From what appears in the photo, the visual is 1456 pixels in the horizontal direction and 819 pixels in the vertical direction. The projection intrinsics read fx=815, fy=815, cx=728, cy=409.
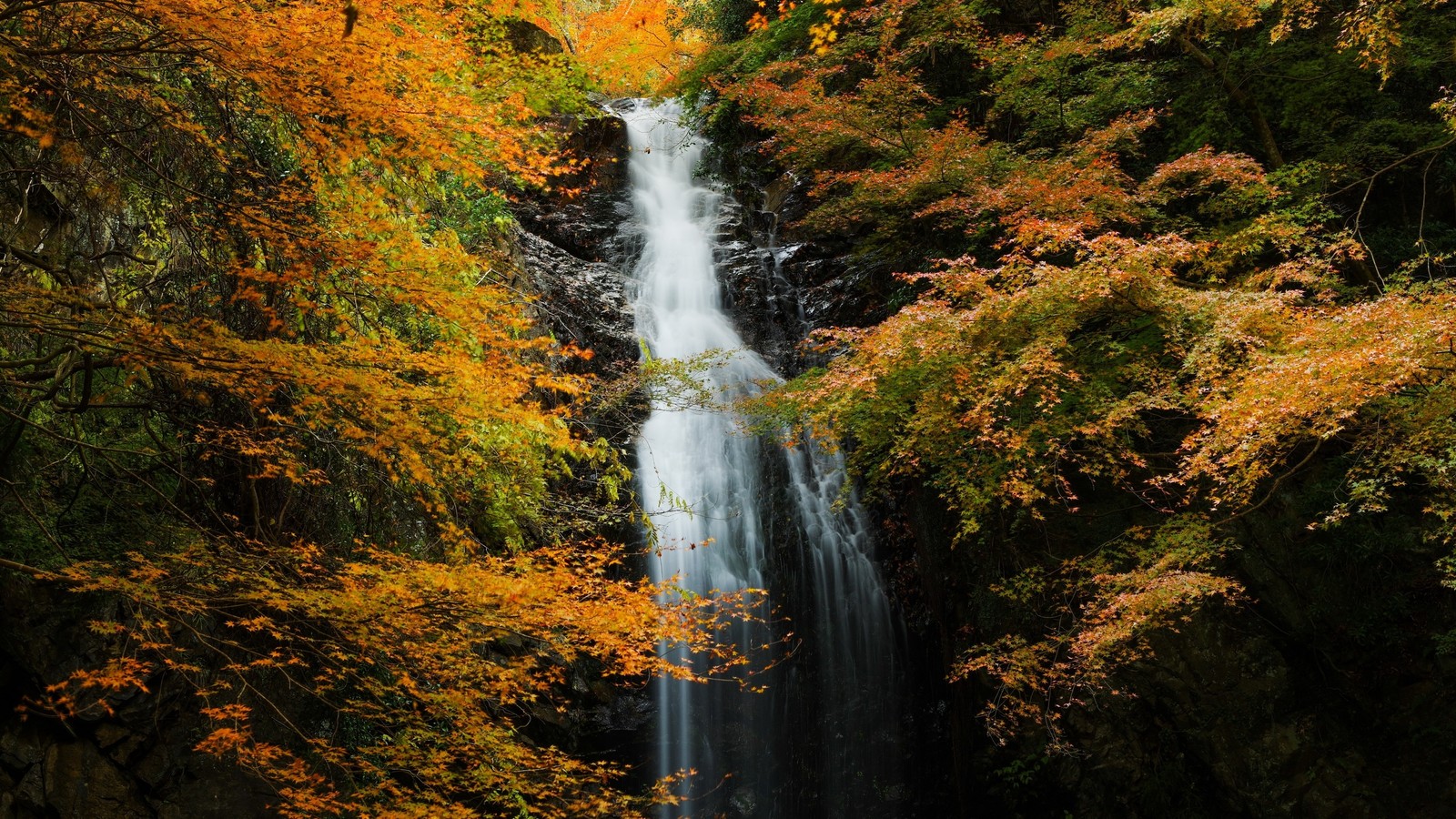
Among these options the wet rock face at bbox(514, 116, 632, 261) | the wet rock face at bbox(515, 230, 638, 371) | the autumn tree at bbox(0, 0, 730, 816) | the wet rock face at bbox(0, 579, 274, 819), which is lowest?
the wet rock face at bbox(0, 579, 274, 819)

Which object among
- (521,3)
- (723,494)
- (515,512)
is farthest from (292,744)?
(521,3)

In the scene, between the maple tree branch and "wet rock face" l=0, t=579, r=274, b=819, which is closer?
"wet rock face" l=0, t=579, r=274, b=819

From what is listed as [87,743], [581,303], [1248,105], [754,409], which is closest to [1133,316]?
[1248,105]

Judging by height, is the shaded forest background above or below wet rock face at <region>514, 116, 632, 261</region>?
below

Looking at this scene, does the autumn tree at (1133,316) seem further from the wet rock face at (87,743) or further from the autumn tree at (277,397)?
the wet rock face at (87,743)

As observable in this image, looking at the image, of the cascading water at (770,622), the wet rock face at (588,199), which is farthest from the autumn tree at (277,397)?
the wet rock face at (588,199)

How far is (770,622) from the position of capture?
10531mm

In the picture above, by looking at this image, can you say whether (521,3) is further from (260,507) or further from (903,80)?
(260,507)

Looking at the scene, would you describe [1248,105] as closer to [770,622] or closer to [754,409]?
[754,409]

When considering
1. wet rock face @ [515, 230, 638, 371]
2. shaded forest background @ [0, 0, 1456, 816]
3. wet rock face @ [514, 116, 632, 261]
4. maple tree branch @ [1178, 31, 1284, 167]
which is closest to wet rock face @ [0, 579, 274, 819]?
shaded forest background @ [0, 0, 1456, 816]

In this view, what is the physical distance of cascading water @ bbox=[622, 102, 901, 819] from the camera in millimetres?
10000

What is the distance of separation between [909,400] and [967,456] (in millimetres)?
885

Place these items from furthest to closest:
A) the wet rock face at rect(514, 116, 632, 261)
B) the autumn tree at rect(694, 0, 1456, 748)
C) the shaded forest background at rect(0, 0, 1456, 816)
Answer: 1. the wet rock face at rect(514, 116, 632, 261)
2. the autumn tree at rect(694, 0, 1456, 748)
3. the shaded forest background at rect(0, 0, 1456, 816)

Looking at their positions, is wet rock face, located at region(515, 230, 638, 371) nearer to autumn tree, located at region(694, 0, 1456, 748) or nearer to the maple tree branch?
autumn tree, located at region(694, 0, 1456, 748)
